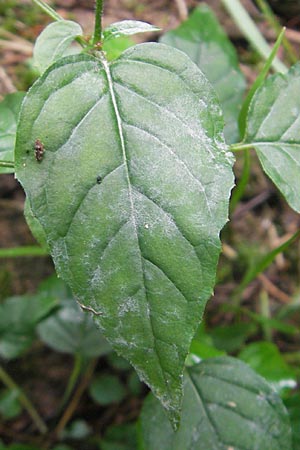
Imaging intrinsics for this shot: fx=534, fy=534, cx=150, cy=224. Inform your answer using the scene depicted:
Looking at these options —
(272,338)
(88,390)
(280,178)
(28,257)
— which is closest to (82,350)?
(88,390)

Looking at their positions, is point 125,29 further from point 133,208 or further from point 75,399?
point 75,399

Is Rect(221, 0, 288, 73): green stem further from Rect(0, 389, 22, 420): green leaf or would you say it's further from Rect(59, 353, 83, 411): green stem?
Rect(0, 389, 22, 420): green leaf

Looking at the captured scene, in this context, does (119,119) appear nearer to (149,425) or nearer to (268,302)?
(149,425)

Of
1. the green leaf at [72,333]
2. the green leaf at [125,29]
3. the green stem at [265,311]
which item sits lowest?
the green stem at [265,311]

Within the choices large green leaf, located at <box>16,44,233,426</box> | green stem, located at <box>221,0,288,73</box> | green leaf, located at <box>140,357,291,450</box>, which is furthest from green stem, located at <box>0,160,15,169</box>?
green stem, located at <box>221,0,288,73</box>

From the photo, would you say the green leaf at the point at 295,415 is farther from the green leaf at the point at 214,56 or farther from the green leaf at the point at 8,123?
the green leaf at the point at 8,123

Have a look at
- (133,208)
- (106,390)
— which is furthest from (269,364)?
(133,208)


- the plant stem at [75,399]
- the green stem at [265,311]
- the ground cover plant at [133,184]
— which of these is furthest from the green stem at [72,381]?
the ground cover plant at [133,184]
